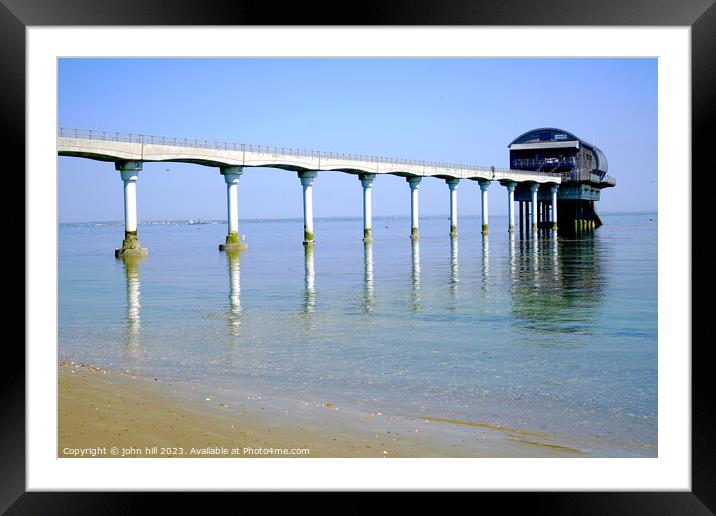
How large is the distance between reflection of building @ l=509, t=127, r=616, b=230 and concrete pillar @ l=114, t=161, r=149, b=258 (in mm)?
43370

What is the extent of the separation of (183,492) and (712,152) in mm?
5192

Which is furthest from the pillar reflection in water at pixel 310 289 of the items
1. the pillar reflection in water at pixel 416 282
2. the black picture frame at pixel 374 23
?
the black picture frame at pixel 374 23

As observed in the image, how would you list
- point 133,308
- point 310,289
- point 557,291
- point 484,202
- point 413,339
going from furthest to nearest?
point 484,202 → point 310,289 → point 557,291 → point 133,308 → point 413,339

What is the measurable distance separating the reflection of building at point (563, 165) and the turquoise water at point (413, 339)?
44096 millimetres

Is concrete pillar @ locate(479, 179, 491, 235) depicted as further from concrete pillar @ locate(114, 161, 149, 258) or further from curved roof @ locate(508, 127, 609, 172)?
concrete pillar @ locate(114, 161, 149, 258)

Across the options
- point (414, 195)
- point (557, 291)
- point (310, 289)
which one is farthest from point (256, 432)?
point (414, 195)

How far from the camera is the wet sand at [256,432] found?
7.78 meters

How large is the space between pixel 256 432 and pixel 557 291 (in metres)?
15.9

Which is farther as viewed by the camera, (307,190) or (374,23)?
(307,190)

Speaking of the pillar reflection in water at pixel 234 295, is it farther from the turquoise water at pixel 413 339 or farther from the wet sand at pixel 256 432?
the wet sand at pixel 256 432

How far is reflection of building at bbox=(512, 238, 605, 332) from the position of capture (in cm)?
1727

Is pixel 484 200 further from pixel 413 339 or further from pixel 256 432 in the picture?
pixel 256 432

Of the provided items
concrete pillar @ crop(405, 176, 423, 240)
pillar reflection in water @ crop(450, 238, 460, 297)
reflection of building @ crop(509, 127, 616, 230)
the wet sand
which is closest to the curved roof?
reflection of building @ crop(509, 127, 616, 230)

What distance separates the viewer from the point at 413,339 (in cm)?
1478
